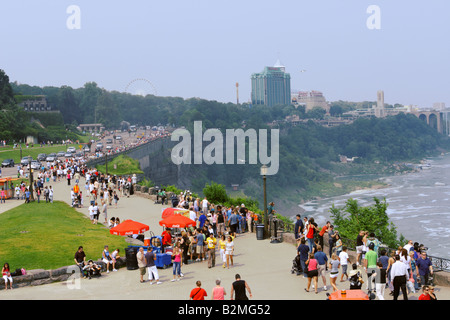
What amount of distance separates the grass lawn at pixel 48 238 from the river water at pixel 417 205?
2047 inches

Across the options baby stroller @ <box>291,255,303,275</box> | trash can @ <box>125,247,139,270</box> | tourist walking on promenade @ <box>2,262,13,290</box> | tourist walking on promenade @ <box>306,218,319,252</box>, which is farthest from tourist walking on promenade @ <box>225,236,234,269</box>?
tourist walking on promenade @ <box>2,262,13,290</box>

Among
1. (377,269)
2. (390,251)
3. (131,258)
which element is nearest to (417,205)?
(390,251)

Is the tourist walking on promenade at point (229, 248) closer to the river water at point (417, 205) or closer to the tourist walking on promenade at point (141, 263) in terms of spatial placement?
the tourist walking on promenade at point (141, 263)

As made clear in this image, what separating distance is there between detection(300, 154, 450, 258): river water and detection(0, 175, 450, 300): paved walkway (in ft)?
177

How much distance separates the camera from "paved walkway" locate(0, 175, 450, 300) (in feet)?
53.1

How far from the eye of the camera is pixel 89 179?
41.2 m

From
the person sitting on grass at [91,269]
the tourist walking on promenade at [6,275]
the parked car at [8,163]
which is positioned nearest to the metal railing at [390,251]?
the person sitting on grass at [91,269]

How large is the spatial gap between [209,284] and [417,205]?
4329 inches

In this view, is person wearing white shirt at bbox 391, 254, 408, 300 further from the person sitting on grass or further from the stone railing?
the stone railing

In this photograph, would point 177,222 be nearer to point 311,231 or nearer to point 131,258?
point 131,258

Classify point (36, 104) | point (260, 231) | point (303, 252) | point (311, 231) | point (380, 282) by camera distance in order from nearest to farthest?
point (380, 282) → point (303, 252) → point (311, 231) → point (260, 231) → point (36, 104)

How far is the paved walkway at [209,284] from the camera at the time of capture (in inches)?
637

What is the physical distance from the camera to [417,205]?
119 m

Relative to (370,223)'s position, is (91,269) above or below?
above
